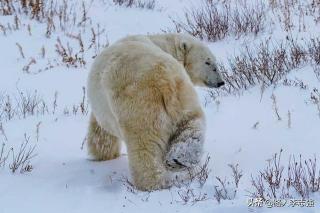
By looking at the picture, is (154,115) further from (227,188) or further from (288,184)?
(288,184)

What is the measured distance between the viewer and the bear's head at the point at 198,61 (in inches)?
211

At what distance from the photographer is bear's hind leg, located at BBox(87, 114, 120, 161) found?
5.33m

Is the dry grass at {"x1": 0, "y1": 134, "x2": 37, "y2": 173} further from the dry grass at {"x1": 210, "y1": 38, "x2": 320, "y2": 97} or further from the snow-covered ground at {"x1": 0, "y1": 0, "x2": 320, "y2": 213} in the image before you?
the dry grass at {"x1": 210, "y1": 38, "x2": 320, "y2": 97}

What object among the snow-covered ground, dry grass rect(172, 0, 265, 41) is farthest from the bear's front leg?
dry grass rect(172, 0, 265, 41)

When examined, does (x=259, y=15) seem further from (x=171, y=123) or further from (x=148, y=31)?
(x=171, y=123)

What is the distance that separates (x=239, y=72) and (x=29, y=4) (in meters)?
4.93

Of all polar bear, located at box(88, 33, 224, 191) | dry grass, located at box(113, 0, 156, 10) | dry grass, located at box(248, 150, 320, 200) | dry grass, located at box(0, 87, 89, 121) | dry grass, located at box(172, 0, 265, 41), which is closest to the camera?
dry grass, located at box(248, 150, 320, 200)

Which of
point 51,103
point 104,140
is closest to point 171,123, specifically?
point 104,140

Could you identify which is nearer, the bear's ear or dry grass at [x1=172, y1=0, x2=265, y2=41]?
the bear's ear

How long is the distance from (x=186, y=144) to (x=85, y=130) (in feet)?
8.29

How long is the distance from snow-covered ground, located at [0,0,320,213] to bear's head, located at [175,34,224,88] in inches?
21.0

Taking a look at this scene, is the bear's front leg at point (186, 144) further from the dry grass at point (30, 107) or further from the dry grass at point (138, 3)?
the dry grass at point (138, 3)

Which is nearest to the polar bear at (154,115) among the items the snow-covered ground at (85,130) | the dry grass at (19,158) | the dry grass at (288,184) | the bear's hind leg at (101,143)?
the snow-covered ground at (85,130)

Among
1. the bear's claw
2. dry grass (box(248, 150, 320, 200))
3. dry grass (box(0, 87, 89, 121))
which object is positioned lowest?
dry grass (box(0, 87, 89, 121))
